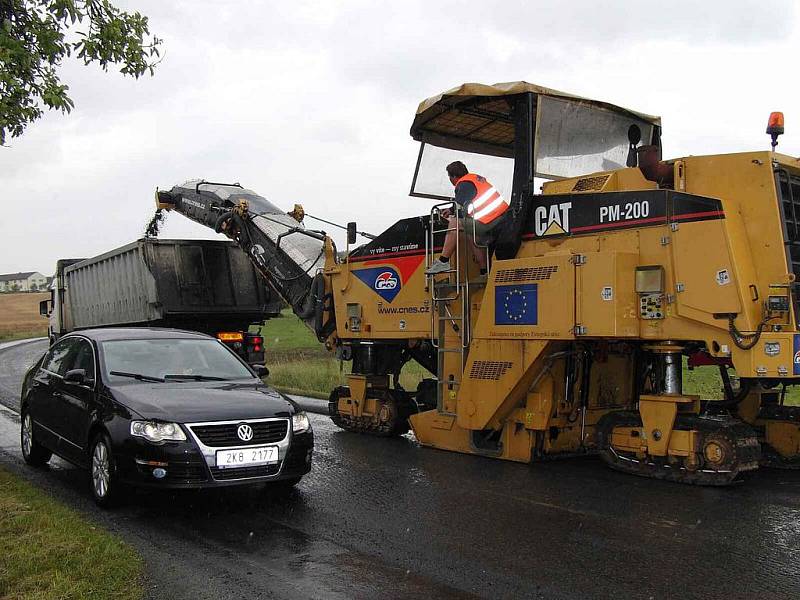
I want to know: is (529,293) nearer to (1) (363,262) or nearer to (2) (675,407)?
(2) (675,407)

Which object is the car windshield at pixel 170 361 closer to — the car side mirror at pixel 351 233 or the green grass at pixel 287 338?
the car side mirror at pixel 351 233

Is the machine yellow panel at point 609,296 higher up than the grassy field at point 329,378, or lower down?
higher up

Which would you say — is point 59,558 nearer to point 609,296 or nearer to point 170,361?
point 170,361

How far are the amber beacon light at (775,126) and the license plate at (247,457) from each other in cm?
523

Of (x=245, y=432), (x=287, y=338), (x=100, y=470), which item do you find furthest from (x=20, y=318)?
Answer: (x=245, y=432)

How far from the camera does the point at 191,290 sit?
49.8 ft

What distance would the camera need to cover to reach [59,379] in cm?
782

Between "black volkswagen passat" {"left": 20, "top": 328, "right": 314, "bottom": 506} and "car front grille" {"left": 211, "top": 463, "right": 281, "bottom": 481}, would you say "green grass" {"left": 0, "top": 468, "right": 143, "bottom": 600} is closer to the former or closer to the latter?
"black volkswagen passat" {"left": 20, "top": 328, "right": 314, "bottom": 506}

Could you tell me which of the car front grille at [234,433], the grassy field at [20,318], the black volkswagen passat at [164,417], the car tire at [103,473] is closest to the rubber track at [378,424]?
the black volkswagen passat at [164,417]

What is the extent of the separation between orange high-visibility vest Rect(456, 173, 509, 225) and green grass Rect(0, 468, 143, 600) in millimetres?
4765

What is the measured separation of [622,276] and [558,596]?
140 inches

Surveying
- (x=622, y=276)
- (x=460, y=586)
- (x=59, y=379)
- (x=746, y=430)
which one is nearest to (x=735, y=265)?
(x=622, y=276)

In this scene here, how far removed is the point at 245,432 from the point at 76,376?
1826 mm

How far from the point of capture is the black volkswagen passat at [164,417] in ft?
20.2
